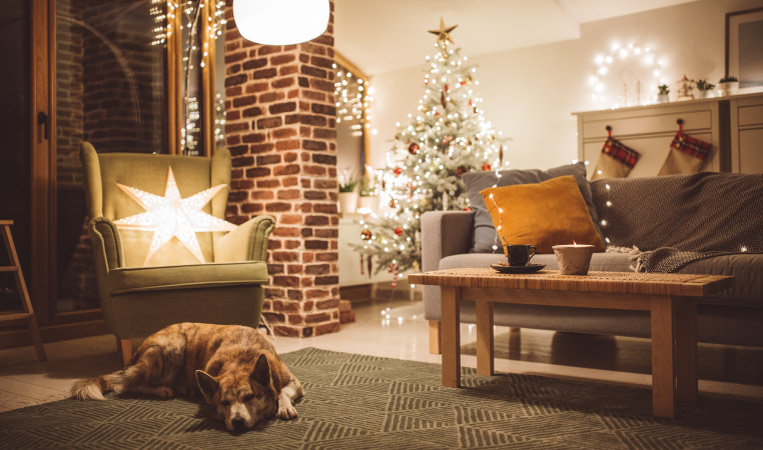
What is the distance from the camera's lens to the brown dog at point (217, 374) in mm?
1883

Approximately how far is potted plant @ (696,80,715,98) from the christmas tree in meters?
1.76

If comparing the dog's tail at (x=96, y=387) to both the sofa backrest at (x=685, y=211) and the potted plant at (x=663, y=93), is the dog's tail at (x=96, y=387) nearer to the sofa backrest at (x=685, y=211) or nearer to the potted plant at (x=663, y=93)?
the sofa backrest at (x=685, y=211)

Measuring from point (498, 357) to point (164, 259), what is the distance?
74.4 inches

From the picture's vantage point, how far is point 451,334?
7.60ft

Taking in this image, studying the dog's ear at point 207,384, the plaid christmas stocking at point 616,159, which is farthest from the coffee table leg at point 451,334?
the plaid christmas stocking at point 616,159

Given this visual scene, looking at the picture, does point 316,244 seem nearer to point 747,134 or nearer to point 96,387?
point 96,387

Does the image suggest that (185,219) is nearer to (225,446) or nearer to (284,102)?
(284,102)

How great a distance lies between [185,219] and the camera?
3.44 m

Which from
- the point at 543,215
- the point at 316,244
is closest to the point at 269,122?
the point at 316,244

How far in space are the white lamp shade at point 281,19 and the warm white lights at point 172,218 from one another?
107 cm

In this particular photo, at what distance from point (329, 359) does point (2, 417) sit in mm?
1372

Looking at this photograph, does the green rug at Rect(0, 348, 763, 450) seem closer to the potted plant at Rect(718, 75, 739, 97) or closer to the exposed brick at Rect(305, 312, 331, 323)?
the exposed brick at Rect(305, 312, 331, 323)

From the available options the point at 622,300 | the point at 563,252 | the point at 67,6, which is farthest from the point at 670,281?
the point at 67,6

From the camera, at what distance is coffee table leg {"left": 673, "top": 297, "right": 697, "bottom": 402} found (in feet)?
7.01
